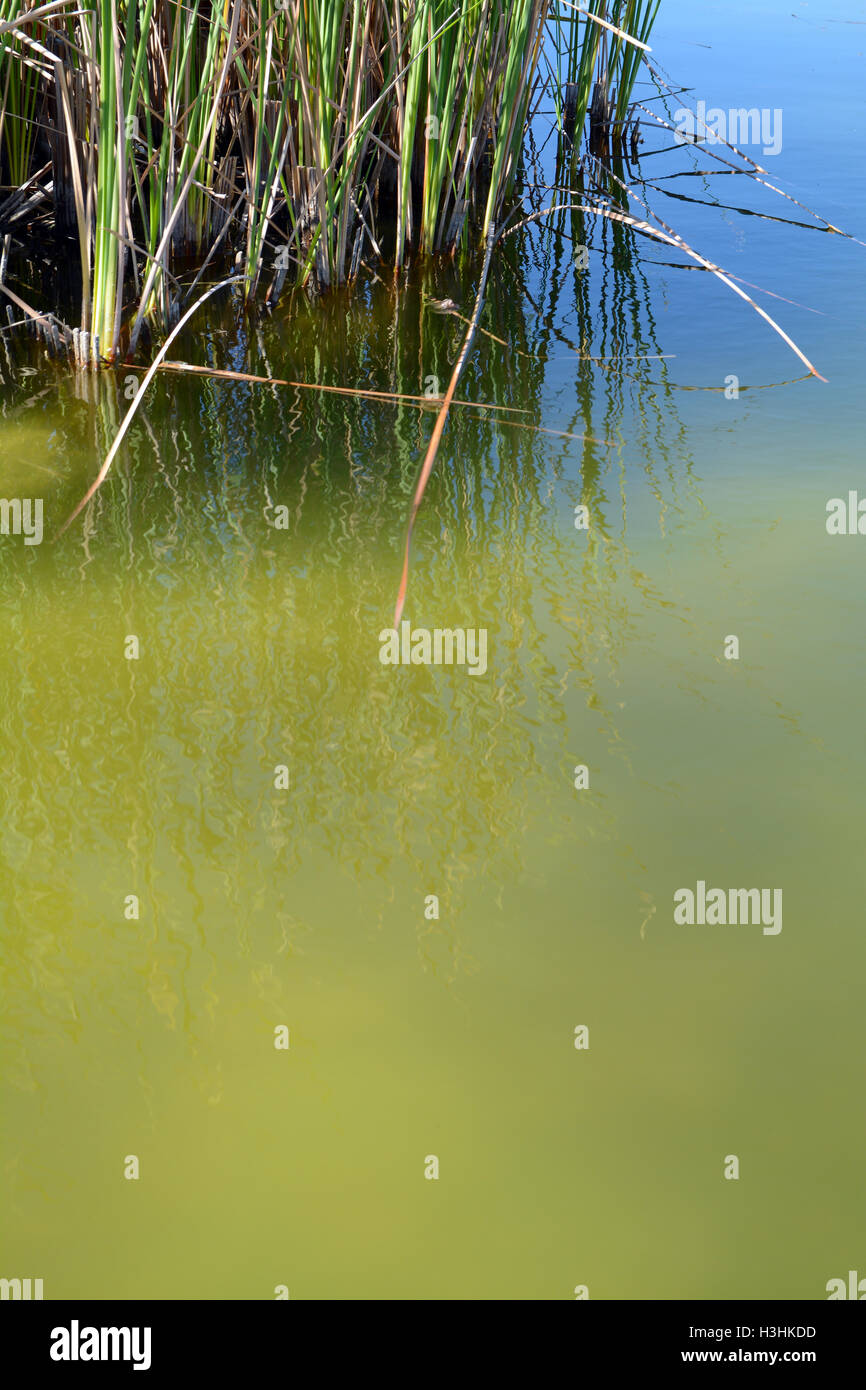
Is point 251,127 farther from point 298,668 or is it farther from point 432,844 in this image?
point 432,844

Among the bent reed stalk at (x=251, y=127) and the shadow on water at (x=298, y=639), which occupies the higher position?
the bent reed stalk at (x=251, y=127)

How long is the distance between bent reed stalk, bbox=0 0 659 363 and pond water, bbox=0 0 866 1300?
432 mm

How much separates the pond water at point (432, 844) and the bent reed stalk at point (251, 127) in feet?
1.42

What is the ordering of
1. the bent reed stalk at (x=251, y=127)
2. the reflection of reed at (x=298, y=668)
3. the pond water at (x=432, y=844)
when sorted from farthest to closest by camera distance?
1. the bent reed stalk at (x=251, y=127)
2. the reflection of reed at (x=298, y=668)
3. the pond water at (x=432, y=844)

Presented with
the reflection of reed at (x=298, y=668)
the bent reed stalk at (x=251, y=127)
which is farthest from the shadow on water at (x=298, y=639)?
the bent reed stalk at (x=251, y=127)

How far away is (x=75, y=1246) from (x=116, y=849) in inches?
21.9

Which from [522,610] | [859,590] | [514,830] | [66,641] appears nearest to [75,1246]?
[514,830]

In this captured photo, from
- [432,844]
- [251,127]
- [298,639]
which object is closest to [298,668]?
[298,639]

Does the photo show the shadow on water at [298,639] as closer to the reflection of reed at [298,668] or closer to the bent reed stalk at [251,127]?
the reflection of reed at [298,668]

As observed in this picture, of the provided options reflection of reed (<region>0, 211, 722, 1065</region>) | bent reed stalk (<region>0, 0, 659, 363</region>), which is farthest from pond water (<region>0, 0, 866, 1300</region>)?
bent reed stalk (<region>0, 0, 659, 363</region>)

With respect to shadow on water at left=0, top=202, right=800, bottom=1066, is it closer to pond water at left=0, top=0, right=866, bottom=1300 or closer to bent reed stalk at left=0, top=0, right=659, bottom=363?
pond water at left=0, top=0, right=866, bottom=1300

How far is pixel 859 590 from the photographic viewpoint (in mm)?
2176

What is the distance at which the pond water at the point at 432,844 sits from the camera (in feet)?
3.91

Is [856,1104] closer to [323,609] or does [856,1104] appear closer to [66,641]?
[323,609]
